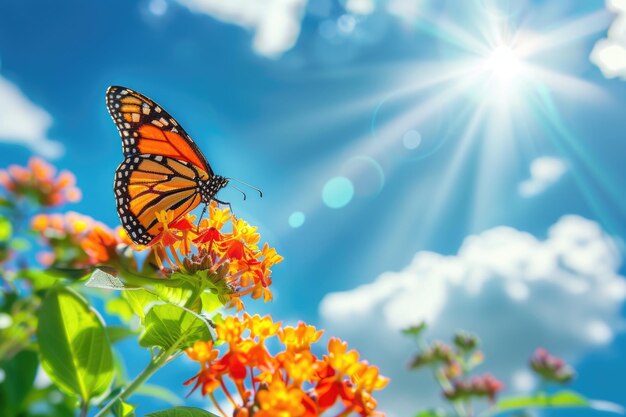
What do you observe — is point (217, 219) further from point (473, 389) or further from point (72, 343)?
point (473, 389)

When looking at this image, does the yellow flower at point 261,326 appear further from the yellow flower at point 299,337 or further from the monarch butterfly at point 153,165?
the monarch butterfly at point 153,165

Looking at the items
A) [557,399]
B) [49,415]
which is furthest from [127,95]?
[557,399]

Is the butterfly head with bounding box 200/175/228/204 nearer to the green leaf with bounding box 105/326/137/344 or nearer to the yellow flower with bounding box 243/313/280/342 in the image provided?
the green leaf with bounding box 105/326/137/344

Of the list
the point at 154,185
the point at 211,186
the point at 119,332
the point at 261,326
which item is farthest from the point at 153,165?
the point at 261,326

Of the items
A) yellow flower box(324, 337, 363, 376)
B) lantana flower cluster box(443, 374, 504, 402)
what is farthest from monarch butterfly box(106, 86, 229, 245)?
lantana flower cluster box(443, 374, 504, 402)

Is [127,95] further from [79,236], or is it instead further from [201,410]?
[79,236]
